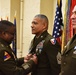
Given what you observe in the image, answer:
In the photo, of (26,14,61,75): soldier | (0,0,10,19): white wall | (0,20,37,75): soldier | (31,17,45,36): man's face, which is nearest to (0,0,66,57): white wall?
(0,0,10,19): white wall

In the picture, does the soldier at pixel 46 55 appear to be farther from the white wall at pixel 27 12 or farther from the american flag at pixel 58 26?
the white wall at pixel 27 12

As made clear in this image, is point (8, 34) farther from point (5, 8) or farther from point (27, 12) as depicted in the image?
point (5, 8)

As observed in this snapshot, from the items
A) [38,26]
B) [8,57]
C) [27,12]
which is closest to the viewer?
[8,57]

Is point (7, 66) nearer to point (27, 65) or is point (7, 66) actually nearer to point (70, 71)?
point (27, 65)

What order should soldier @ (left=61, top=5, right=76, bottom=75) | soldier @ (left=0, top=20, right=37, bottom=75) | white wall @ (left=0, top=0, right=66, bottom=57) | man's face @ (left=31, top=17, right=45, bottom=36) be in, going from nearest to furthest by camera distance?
soldier @ (left=61, top=5, right=76, bottom=75) < soldier @ (left=0, top=20, right=37, bottom=75) < man's face @ (left=31, top=17, right=45, bottom=36) < white wall @ (left=0, top=0, right=66, bottom=57)

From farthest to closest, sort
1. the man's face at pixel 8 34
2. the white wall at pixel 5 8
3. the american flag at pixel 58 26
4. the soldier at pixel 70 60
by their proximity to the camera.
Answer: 1. the white wall at pixel 5 8
2. the american flag at pixel 58 26
3. the man's face at pixel 8 34
4. the soldier at pixel 70 60

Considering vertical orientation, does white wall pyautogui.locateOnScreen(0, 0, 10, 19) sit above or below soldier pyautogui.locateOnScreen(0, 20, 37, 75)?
above

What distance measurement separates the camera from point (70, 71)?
5.69 ft

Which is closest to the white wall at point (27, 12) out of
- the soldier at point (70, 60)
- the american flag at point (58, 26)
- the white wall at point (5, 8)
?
the white wall at point (5, 8)

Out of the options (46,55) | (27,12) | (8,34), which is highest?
(27,12)

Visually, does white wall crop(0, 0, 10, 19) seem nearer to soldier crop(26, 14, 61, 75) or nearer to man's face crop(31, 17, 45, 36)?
man's face crop(31, 17, 45, 36)

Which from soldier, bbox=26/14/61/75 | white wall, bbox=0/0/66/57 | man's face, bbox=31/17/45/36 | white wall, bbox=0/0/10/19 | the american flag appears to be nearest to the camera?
soldier, bbox=26/14/61/75

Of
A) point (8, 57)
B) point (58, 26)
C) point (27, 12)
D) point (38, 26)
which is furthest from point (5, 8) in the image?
point (8, 57)

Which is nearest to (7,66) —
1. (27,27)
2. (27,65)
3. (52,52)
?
(27,65)
